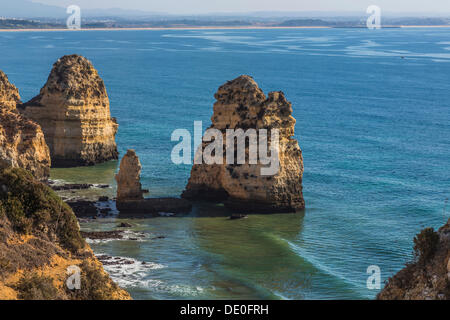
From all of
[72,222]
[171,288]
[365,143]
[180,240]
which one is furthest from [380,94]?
[72,222]

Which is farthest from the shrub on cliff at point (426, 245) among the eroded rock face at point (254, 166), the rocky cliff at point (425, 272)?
the eroded rock face at point (254, 166)

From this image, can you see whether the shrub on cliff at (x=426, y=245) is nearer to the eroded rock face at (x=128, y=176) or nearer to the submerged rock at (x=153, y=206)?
the eroded rock face at (x=128, y=176)

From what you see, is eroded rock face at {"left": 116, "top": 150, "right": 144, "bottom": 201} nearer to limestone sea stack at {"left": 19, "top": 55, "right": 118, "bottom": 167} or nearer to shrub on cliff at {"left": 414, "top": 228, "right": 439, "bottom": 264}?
limestone sea stack at {"left": 19, "top": 55, "right": 118, "bottom": 167}

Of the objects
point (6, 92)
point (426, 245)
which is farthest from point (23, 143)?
point (426, 245)

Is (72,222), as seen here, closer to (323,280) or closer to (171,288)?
(171,288)

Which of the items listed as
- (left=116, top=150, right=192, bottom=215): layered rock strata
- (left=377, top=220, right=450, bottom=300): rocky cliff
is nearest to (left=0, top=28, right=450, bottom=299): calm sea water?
(left=116, top=150, right=192, bottom=215): layered rock strata
